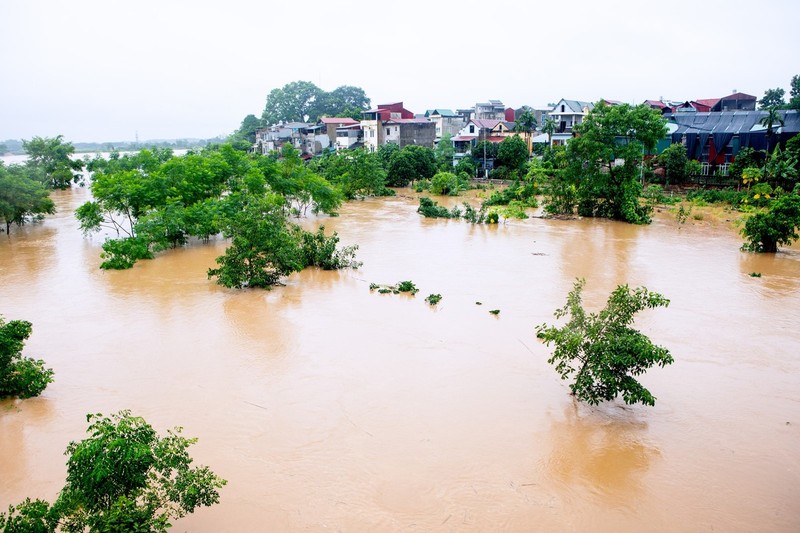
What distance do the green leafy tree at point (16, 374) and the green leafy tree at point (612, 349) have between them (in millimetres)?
8279

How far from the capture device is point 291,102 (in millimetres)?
74312

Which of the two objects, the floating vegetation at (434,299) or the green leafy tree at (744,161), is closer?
the floating vegetation at (434,299)

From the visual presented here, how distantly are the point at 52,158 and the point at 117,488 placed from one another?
41260mm

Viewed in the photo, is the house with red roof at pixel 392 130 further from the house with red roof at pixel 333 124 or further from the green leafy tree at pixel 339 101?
the green leafy tree at pixel 339 101

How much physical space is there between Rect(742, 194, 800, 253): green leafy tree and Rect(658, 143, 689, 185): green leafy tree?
1477 cm

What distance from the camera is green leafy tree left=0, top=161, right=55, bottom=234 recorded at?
2257 cm

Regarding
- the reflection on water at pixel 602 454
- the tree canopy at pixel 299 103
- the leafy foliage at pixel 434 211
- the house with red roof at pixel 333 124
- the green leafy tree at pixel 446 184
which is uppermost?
the tree canopy at pixel 299 103

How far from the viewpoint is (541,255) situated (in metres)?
20.2

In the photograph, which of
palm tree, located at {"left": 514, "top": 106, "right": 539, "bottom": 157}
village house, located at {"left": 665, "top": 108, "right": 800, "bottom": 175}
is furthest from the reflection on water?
palm tree, located at {"left": 514, "top": 106, "right": 539, "bottom": 157}

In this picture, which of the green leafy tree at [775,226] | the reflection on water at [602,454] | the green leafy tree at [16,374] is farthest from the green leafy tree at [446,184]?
the green leafy tree at [16,374]

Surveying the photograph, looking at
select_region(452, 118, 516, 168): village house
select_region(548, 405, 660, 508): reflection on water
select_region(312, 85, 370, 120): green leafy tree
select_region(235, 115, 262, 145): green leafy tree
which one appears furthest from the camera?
select_region(312, 85, 370, 120): green leafy tree

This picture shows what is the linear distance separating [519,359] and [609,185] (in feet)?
58.2

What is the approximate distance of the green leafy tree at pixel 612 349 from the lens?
847 centimetres

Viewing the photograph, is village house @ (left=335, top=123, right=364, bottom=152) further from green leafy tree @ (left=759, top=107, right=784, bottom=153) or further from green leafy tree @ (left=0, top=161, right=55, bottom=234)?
green leafy tree @ (left=759, top=107, right=784, bottom=153)
